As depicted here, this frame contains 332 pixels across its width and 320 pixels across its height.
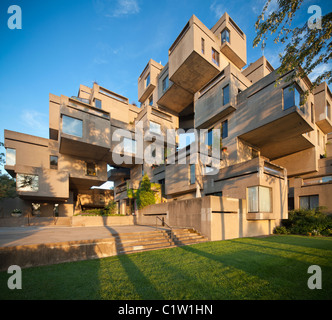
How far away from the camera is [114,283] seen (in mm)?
4500

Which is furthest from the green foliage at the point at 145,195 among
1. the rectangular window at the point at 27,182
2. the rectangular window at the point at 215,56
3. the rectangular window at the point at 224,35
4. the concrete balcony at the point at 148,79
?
the rectangular window at the point at 224,35

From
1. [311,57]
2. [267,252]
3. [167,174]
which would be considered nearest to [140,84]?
[167,174]

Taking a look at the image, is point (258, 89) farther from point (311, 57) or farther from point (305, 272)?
point (305, 272)

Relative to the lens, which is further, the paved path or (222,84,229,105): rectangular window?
(222,84,229,105): rectangular window

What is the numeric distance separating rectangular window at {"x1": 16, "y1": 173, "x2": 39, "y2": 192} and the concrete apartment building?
3.7 inches

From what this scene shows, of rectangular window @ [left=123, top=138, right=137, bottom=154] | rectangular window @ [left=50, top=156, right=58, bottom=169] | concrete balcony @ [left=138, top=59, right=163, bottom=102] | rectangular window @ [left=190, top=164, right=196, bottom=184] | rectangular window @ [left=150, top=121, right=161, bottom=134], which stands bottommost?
rectangular window @ [left=190, top=164, right=196, bottom=184]

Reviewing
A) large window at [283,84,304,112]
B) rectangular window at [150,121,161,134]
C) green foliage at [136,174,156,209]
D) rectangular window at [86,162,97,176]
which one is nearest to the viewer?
large window at [283,84,304,112]

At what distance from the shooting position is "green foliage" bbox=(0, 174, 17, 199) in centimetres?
2167

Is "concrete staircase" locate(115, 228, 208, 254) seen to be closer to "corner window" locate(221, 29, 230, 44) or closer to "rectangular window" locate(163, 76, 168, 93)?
"rectangular window" locate(163, 76, 168, 93)

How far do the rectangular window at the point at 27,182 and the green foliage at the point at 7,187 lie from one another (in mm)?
3677

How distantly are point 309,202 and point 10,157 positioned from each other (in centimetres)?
3344

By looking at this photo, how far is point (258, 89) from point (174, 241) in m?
15.9

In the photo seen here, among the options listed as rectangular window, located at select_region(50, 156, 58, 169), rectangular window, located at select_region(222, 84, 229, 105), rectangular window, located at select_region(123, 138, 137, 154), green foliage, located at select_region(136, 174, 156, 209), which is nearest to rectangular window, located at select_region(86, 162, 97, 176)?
rectangular window, located at select_region(50, 156, 58, 169)

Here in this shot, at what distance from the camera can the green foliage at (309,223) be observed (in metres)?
13.1
